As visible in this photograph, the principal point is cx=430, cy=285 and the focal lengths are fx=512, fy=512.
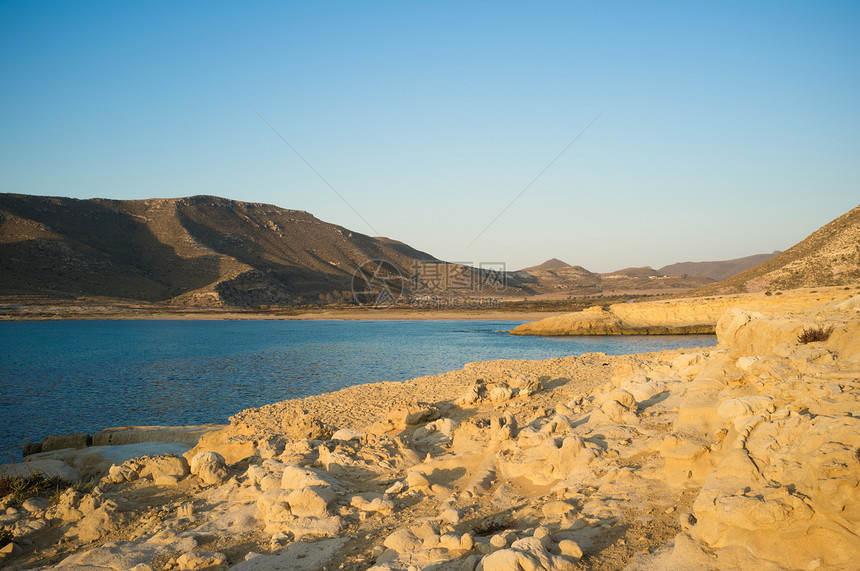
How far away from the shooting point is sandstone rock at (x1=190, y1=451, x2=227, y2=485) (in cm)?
697

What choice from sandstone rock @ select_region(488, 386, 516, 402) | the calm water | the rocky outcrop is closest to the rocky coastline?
sandstone rock @ select_region(488, 386, 516, 402)

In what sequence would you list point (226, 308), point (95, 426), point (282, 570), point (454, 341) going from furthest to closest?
1. point (226, 308)
2. point (454, 341)
3. point (95, 426)
4. point (282, 570)

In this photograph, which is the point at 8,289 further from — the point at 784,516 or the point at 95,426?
the point at 784,516

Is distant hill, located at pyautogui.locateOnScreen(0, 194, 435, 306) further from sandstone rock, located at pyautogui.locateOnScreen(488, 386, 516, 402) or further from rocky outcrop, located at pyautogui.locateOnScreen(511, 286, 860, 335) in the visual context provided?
sandstone rock, located at pyautogui.locateOnScreen(488, 386, 516, 402)

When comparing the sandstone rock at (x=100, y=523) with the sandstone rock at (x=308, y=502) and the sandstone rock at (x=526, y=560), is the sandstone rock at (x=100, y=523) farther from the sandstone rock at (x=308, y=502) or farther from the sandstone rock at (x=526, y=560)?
the sandstone rock at (x=526, y=560)

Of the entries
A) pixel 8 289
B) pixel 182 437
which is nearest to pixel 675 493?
pixel 182 437

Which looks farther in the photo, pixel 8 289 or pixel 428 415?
pixel 8 289

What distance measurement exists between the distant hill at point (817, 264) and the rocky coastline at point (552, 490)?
34.0 meters

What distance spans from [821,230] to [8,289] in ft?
300

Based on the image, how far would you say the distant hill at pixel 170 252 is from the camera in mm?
74938

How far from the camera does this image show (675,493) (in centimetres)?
466

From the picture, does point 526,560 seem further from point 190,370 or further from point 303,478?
point 190,370

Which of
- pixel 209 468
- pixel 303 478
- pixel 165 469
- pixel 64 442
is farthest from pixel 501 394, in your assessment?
pixel 64 442

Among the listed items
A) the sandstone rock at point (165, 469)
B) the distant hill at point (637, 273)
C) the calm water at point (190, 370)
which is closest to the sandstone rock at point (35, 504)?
the sandstone rock at point (165, 469)
